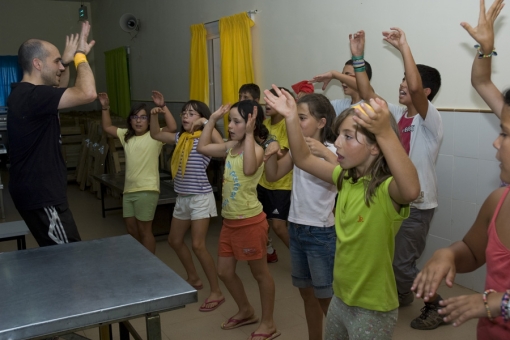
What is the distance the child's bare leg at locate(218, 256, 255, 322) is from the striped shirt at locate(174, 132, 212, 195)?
0.73 metres

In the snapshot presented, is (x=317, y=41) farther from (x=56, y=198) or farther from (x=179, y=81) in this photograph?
(x=179, y=81)

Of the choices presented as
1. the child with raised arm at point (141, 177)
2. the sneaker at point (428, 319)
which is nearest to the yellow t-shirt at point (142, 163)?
the child with raised arm at point (141, 177)

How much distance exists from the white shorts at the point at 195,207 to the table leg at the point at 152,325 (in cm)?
177

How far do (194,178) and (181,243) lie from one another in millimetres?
522

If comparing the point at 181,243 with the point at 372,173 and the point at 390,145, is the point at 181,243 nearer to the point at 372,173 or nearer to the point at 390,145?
the point at 372,173

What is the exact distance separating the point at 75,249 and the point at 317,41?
3.62m

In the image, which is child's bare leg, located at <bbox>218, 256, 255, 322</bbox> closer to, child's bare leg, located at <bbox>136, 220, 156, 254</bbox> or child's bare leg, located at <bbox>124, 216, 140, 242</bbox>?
child's bare leg, located at <bbox>136, 220, 156, 254</bbox>

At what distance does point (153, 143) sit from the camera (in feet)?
13.3

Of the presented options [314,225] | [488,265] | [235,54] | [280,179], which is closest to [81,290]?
[314,225]

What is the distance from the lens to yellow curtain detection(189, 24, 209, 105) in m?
7.44

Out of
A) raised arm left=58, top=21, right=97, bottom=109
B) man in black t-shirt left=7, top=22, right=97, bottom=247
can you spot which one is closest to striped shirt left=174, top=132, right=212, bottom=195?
man in black t-shirt left=7, top=22, right=97, bottom=247

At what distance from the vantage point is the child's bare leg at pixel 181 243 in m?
3.72

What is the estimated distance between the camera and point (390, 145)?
1572mm

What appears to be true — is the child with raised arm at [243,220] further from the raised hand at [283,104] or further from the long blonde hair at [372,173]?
the long blonde hair at [372,173]
